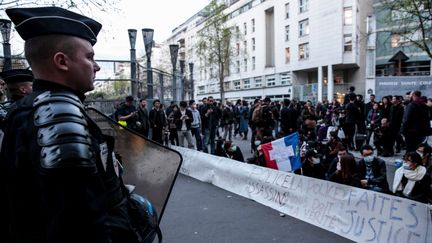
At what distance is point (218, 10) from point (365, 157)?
29123 millimetres

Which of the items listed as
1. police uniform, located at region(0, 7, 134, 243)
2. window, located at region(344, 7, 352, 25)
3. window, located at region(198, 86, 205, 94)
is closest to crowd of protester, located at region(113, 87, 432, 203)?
police uniform, located at region(0, 7, 134, 243)

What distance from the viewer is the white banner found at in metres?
3.92

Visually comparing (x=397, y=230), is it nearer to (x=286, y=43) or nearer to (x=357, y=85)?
(x=357, y=85)

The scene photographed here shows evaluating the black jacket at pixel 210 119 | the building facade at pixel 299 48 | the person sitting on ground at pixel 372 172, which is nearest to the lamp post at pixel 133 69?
the black jacket at pixel 210 119

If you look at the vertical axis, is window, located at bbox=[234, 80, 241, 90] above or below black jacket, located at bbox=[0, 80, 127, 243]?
above

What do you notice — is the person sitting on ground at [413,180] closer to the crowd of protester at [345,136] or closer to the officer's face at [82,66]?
the crowd of protester at [345,136]

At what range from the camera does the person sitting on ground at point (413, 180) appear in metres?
5.33

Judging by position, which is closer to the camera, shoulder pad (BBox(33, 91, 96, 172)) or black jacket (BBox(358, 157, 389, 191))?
shoulder pad (BBox(33, 91, 96, 172))

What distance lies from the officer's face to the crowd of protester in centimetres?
518

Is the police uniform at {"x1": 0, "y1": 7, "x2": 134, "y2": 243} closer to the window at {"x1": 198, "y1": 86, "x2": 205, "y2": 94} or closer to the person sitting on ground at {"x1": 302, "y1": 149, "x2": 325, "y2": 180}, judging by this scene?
the person sitting on ground at {"x1": 302, "y1": 149, "x2": 325, "y2": 180}

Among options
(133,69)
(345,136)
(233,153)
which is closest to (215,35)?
(133,69)

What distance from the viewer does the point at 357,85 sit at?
38.8 meters

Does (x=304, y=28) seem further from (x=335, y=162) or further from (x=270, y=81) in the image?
(x=335, y=162)

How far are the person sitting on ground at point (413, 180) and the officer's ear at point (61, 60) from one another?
537cm
